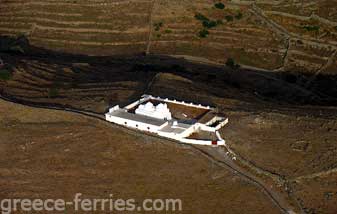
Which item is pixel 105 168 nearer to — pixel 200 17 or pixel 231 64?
pixel 231 64

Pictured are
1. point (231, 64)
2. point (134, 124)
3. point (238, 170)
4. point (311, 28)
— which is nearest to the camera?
point (238, 170)

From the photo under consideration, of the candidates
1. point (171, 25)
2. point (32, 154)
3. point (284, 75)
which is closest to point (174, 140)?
point (32, 154)

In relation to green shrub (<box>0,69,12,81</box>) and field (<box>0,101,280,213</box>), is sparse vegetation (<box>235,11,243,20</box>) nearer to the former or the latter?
green shrub (<box>0,69,12,81</box>)

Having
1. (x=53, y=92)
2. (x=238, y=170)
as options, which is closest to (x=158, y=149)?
(x=238, y=170)

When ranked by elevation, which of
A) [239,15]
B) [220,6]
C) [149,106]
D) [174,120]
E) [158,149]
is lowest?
[158,149]

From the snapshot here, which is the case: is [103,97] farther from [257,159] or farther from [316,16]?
[316,16]

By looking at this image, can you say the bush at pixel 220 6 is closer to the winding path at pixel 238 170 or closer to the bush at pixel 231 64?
the bush at pixel 231 64

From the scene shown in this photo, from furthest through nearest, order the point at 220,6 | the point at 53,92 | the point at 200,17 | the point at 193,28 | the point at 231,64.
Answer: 1. the point at 220,6
2. the point at 200,17
3. the point at 193,28
4. the point at 231,64
5. the point at 53,92
